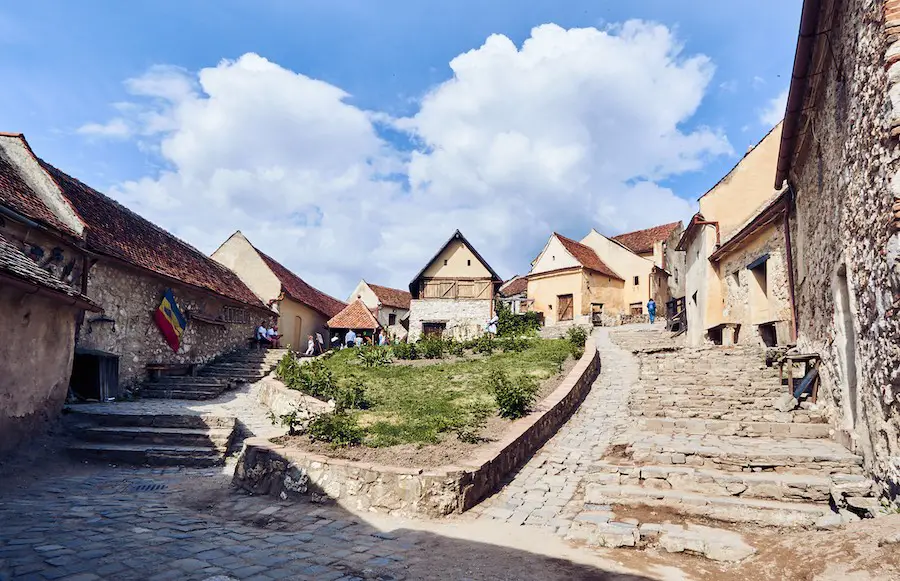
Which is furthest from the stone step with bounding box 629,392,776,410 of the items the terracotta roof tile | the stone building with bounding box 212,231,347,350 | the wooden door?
the wooden door

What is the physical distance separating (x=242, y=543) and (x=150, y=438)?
20.0ft

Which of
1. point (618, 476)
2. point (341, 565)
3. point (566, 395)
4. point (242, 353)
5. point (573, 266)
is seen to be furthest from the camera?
point (573, 266)

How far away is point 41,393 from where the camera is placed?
9.12 metres

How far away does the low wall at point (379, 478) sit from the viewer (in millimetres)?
6301

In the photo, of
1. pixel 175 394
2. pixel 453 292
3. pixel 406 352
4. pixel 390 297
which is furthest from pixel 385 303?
pixel 175 394

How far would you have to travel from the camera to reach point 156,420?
419 inches

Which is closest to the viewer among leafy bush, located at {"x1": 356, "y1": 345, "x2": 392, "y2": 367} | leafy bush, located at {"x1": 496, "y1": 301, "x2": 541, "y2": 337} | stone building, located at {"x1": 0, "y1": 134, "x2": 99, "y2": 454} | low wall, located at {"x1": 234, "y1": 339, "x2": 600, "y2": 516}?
low wall, located at {"x1": 234, "y1": 339, "x2": 600, "y2": 516}

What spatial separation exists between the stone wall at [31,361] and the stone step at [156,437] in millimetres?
800

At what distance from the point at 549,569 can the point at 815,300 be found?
7250 millimetres

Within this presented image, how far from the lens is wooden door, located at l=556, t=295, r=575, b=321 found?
34.4 meters

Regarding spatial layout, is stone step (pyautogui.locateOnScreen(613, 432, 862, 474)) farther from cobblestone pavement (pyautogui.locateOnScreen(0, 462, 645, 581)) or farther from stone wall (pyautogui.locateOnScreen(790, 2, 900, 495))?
cobblestone pavement (pyautogui.locateOnScreen(0, 462, 645, 581))

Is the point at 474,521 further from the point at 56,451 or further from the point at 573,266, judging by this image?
the point at 573,266

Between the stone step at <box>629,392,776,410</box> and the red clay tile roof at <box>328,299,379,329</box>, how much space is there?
23.5 metres

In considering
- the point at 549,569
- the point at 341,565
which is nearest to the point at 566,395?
the point at 549,569
